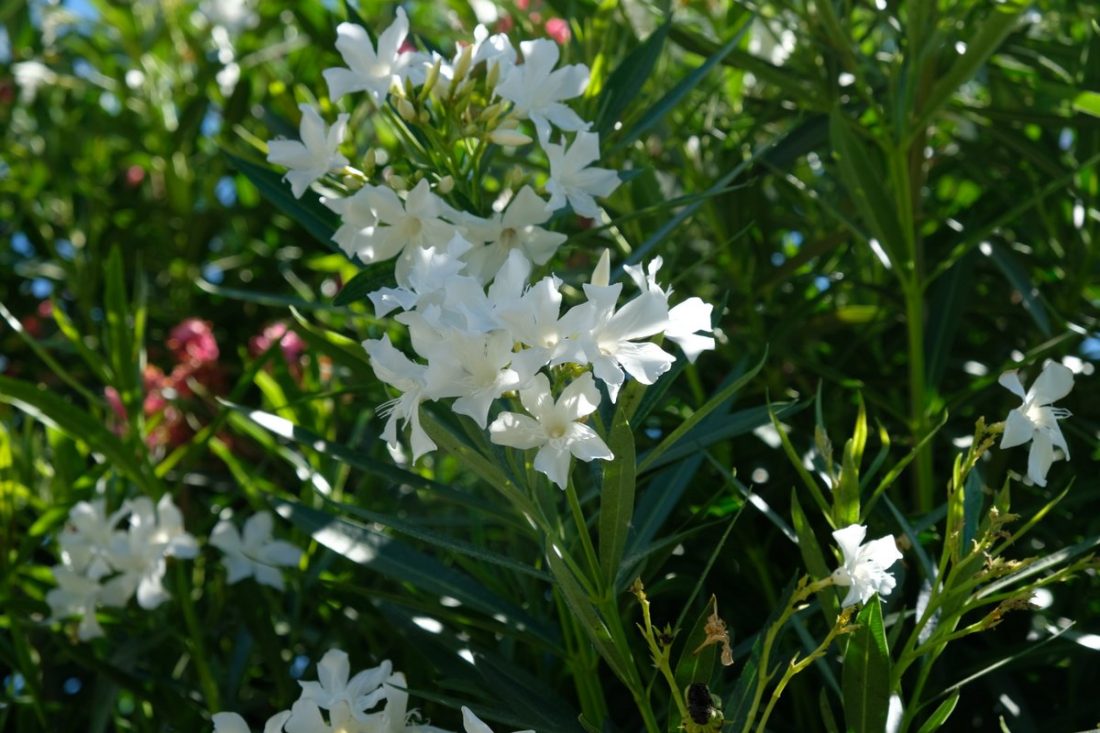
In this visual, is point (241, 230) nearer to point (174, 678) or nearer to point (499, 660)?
point (174, 678)

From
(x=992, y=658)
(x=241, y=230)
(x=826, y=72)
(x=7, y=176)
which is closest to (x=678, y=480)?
(x=992, y=658)

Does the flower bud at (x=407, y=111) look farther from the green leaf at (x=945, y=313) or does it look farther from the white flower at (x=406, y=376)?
the green leaf at (x=945, y=313)

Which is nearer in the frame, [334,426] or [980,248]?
[980,248]

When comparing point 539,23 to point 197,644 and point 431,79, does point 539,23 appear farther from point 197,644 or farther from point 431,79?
point 197,644

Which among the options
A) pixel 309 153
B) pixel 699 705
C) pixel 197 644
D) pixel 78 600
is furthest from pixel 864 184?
pixel 78 600

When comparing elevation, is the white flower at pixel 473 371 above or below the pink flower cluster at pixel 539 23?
above

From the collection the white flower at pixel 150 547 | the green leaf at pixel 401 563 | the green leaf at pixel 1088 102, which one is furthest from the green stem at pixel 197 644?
the green leaf at pixel 1088 102

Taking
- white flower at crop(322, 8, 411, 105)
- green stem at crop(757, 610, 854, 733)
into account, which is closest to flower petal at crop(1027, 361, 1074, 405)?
green stem at crop(757, 610, 854, 733)
